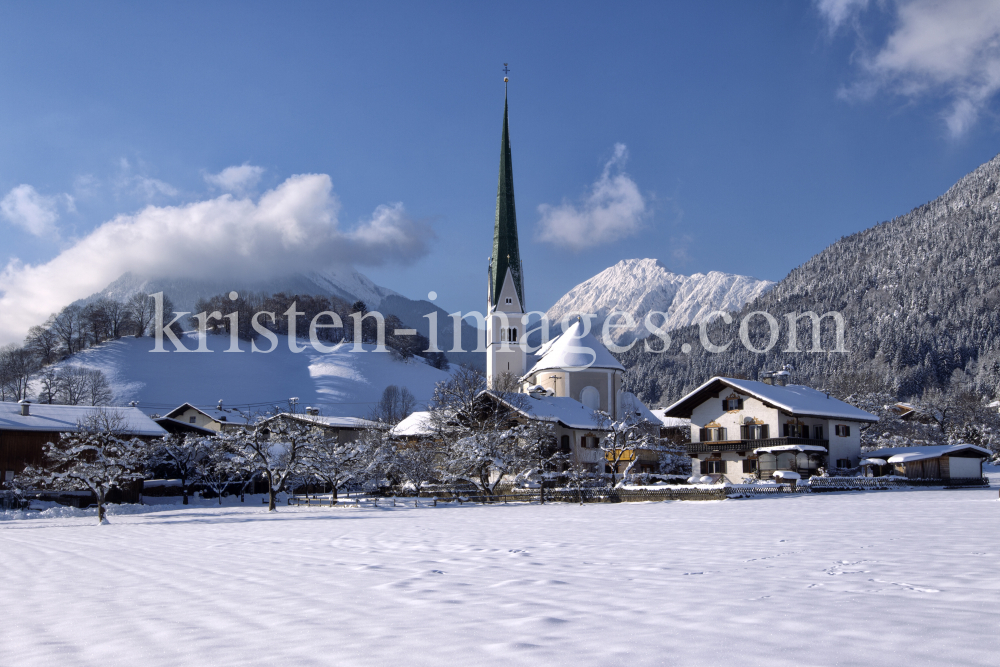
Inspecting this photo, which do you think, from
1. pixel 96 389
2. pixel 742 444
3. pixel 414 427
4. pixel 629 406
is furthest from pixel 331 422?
pixel 96 389

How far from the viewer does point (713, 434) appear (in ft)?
169

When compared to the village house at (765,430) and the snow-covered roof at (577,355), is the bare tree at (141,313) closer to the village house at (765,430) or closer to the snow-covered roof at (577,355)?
the snow-covered roof at (577,355)

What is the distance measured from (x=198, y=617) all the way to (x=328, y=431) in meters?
64.6

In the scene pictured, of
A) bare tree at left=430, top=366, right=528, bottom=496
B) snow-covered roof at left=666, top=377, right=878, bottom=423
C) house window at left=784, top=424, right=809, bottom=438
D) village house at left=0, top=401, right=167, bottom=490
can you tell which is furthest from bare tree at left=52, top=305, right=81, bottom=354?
house window at left=784, top=424, right=809, bottom=438

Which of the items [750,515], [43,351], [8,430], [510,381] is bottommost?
[750,515]

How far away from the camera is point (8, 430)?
45.1 meters

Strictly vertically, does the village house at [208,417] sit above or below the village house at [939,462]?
above

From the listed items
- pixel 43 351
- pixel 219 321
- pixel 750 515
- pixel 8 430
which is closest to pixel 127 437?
pixel 8 430

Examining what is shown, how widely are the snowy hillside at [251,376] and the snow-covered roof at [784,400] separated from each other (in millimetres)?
69725

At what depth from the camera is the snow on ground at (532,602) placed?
18.5 feet

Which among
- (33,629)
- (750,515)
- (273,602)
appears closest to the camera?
(33,629)

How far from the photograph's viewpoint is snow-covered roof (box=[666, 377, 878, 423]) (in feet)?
158

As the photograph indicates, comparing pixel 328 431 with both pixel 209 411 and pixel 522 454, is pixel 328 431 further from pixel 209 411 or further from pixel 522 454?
pixel 522 454

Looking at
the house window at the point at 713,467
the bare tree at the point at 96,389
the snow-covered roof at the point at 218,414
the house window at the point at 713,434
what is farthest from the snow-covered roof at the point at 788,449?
the bare tree at the point at 96,389
